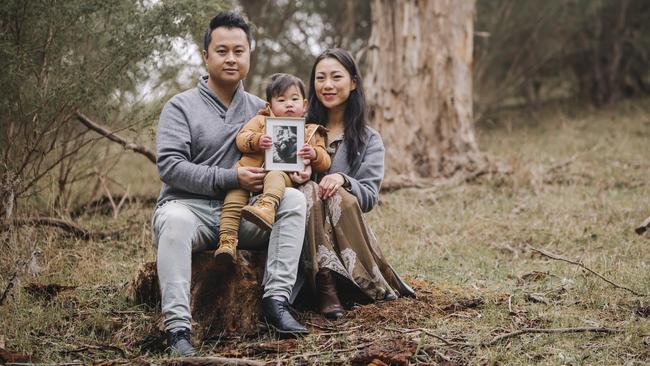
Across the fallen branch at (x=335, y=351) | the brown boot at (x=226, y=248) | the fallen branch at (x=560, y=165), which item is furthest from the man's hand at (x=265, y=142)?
the fallen branch at (x=560, y=165)

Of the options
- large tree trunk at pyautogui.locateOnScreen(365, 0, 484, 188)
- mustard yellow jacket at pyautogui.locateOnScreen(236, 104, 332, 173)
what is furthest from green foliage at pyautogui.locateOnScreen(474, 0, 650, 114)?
mustard yellow jacket at pyautogui.locateOnScreen(236, 104, 332, 173)

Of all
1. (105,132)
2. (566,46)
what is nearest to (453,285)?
(105,132)

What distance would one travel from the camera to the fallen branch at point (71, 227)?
209 inches

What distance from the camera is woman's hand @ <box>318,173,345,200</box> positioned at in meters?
3.69

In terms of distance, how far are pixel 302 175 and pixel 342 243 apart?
430 millimetres

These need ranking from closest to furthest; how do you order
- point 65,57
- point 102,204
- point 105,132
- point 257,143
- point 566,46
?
point 257,143 → point 65,57 → point 105,132 → point 102,204 → point 566,46

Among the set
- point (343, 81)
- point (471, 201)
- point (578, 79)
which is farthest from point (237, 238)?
point (578, 79)

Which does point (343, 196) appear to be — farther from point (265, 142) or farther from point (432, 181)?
point (432, 181)

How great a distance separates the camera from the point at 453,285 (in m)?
4.47

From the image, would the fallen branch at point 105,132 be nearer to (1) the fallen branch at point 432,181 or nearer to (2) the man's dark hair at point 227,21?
(2) the man's dark hair at point 227,21

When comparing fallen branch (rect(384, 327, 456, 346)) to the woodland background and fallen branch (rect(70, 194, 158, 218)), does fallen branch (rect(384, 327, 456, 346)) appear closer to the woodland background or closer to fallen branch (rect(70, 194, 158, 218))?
the woodland background

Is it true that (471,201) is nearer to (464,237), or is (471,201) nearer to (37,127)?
(464,237)

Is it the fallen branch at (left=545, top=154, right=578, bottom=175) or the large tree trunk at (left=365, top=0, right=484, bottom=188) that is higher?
the large tree trunk at (left=365, top=0, right=484, bottom=188)

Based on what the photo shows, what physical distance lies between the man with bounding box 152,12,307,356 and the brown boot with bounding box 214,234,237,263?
0.15m
